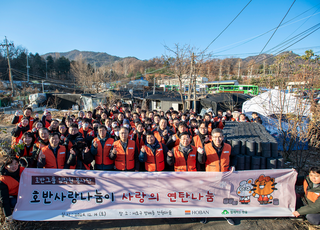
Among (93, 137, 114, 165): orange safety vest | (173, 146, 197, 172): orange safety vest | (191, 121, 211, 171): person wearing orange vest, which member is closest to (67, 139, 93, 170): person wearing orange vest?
(93, 137, 114, 165): orange safety vest

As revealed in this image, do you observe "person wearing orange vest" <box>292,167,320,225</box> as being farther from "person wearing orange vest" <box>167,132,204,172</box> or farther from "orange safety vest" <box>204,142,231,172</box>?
"person wearing orange vest" <box>167,132,204,172</box>

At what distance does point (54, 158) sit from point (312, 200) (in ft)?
16.7

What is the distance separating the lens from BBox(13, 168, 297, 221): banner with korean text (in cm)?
309

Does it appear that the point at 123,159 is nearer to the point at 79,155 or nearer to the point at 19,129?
the point at 79,155

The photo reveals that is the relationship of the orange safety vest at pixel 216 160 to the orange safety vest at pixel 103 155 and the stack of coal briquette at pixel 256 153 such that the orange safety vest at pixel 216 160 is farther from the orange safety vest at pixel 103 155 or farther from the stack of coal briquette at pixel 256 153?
the orange safety vest at pixel 103 155

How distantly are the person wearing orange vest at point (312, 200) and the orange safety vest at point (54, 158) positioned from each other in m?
4.80

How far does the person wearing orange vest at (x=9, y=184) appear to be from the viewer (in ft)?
9.42

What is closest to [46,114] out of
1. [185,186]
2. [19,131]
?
[19,131]

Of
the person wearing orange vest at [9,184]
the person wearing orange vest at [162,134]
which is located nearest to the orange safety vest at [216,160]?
the person wearing orange vest at [162,134]

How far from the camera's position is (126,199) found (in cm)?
317

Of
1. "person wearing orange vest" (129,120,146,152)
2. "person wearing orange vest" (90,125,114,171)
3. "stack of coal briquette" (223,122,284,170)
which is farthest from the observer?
"person wearing orange vest" (129,120,146,152)

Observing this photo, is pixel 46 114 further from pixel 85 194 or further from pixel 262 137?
pixel 262 137

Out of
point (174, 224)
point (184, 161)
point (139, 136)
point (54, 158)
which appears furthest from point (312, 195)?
point (54, 158)

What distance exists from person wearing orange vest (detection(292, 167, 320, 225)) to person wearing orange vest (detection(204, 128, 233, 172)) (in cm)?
151
